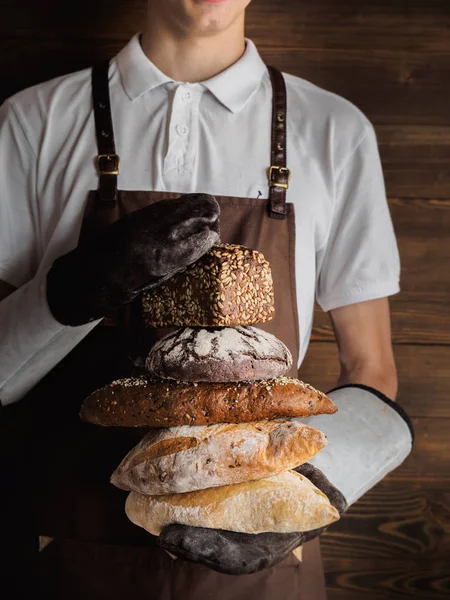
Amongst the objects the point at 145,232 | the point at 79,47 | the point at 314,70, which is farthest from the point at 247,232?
the point at 79,47

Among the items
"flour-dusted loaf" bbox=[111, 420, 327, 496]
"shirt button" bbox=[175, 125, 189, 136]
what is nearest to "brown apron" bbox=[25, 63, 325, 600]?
"shirt button" bbox=[175, 125, 189, 136]

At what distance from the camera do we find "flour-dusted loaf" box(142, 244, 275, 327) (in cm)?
91

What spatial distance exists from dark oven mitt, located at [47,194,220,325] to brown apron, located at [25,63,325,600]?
218mm

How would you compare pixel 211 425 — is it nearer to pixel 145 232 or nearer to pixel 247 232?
pixel 145 232

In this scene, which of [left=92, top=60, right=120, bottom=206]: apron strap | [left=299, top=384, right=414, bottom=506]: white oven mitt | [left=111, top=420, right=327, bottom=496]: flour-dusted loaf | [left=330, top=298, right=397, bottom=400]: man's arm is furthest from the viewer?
[left=330, top=298, right=397, bottom=400]: man's arm

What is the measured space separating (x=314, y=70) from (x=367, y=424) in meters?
0.85

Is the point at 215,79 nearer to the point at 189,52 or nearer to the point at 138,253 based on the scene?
the point at 189,52

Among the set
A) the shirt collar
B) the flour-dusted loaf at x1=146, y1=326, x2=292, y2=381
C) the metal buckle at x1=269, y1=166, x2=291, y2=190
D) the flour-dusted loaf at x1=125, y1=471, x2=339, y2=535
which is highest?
the shirt collar

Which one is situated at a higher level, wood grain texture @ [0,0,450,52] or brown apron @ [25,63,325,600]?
wood grain texture @ [0,0,450,52]

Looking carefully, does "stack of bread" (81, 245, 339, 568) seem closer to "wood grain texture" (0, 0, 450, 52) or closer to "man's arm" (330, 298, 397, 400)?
"man's arm" (330, 298, 397, 400)

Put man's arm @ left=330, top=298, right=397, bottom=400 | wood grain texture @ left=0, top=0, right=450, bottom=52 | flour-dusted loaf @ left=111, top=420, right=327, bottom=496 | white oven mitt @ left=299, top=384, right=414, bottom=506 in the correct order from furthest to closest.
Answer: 1. wood grain texture @ left=0, top=0, right=450, bottom=52
2. man's arm @ left=330, top=298, right=397, bottom=400
3. white oven mitt @ left=299, top=384, right=414, bottom=506
4. flour-dusted loaf @ left=111, top=420, right=327, bottom=496

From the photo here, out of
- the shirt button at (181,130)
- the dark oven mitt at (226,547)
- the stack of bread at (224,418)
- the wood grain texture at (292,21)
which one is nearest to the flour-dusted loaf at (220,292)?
the stack of bread at (224,418)

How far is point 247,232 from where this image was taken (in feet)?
4.14

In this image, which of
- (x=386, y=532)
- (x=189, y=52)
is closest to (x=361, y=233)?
(x=189, y=52)
